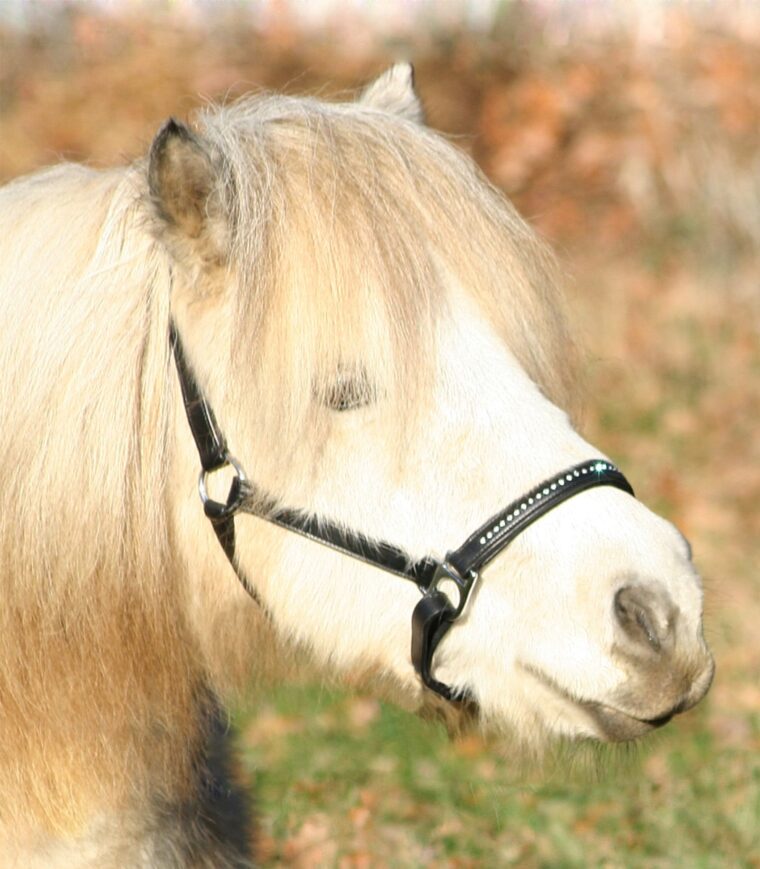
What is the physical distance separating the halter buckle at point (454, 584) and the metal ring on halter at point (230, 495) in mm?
362

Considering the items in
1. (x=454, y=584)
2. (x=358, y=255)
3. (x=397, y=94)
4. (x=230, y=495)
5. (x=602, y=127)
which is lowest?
(x=602, y=127)

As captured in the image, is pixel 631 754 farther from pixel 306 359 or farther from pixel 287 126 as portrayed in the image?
pixel 287 126

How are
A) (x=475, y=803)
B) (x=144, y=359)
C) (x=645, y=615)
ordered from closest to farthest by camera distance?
(x=645, y=615)
(x=144, y=359)
(x=475, y=803)

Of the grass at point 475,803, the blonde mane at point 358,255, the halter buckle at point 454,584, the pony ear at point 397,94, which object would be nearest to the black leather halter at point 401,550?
the halter buckle at point 454,584

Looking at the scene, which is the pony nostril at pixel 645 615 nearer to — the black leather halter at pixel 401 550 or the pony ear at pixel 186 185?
the black leather halter at pixel 401 550

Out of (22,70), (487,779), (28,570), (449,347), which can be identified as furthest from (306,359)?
(22,70)

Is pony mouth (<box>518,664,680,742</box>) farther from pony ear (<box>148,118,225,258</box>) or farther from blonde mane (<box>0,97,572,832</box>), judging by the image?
pony ear (<box>148,118,225,258</box>)

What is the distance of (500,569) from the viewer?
6.69ft

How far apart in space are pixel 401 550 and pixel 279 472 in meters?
0.24

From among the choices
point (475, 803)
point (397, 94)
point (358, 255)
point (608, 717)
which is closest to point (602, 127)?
point (475, 803)

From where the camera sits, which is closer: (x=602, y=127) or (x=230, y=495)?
(x=230, y=495)

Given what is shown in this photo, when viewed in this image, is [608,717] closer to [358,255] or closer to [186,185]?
[358,255]

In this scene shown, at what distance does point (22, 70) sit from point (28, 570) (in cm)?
751

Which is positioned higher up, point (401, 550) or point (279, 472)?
point (279, 472)
